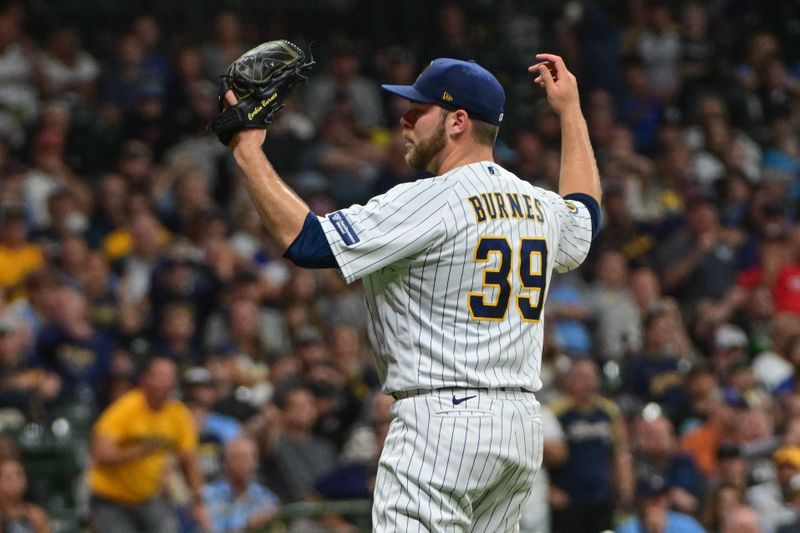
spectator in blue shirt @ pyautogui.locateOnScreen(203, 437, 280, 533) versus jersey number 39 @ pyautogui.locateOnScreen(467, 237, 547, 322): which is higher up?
jersey number 39 @ pyautogui.locateOnScreen(467, 237, 547, 322)

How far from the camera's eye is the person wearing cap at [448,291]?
397cm

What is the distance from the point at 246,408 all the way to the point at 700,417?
10.7 feet

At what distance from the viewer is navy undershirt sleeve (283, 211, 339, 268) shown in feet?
12.9

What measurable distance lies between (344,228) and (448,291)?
13.6 inches

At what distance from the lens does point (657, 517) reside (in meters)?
8.52

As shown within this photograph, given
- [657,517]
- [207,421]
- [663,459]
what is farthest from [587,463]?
[207,421]

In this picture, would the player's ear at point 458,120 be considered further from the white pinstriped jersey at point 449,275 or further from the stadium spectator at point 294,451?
the stadium spectator at point 294,451

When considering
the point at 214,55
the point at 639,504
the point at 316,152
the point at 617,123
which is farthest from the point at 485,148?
the point at 617,123

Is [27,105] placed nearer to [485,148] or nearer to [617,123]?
[617,123]

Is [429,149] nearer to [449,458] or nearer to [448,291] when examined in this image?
[448,291]

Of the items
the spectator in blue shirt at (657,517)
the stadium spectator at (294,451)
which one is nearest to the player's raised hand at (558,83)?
the spectator in blue shirt at (657,517)

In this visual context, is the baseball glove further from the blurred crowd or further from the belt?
the blurred crowd

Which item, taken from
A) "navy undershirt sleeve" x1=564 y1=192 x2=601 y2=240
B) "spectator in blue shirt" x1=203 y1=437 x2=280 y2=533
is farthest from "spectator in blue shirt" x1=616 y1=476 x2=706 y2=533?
"navy undershirt sleeve" x1=564 y1=192 x2=601 y2=240

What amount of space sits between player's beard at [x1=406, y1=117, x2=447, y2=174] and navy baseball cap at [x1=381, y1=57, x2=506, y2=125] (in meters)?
0.08
